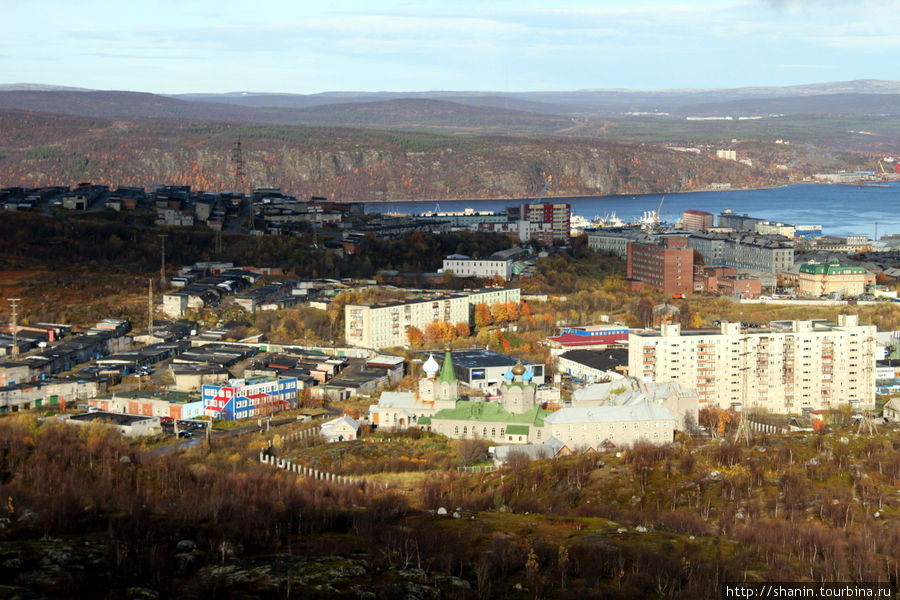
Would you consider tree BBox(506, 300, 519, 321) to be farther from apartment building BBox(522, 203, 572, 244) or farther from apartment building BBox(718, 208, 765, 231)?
apartment building BBox(718, 208, 765, 231)

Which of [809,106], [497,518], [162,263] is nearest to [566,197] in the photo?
[162,263]

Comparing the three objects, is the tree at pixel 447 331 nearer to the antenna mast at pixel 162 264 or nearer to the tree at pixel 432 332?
the tree at pixel 432 332

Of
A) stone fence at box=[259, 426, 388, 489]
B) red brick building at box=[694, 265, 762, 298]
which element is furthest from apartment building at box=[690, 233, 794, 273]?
stone fence at box=[259, 426, 388, 489]

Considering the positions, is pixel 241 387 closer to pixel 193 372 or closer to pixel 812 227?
pixel 193 372

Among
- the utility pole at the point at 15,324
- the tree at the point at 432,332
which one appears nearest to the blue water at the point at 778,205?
the tree at the point at 432,332

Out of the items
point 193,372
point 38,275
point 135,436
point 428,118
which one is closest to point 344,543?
point 135,436

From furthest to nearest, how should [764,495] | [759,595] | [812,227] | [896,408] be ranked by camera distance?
1. [812,227]
2. [896,408]
3. [764,495]
4. [759,595]

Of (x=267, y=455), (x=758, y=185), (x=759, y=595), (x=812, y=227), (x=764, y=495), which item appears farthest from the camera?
(x=758, y=185)
